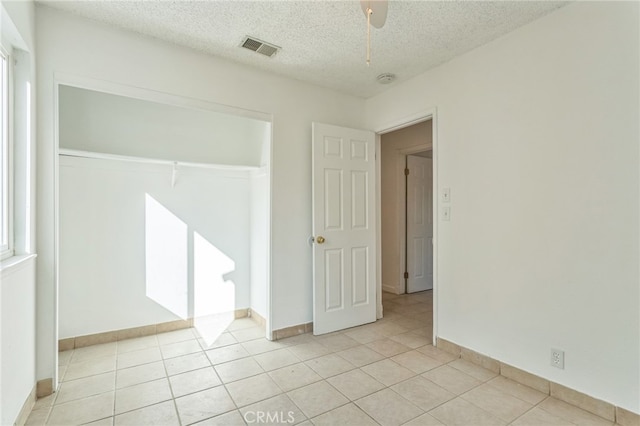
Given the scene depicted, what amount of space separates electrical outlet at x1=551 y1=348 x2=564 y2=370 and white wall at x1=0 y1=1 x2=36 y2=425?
3143 millimetres

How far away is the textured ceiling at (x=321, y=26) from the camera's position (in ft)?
6.72

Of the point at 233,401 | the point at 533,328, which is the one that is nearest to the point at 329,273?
the point at 233,401

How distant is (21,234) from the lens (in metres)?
1.88

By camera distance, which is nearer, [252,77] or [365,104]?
[252,77]

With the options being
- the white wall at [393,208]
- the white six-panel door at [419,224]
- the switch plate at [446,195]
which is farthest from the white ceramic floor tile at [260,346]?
the white six-panel door at [419,224]

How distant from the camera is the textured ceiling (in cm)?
205

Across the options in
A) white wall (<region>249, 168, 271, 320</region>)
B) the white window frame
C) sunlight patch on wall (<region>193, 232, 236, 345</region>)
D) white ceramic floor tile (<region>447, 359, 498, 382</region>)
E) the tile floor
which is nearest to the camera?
the white window frame

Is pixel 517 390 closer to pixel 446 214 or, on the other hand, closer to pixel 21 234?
pixel 446 214

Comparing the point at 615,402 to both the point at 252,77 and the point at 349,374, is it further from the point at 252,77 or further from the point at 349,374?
the point at 252,77

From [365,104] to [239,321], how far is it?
2.88m

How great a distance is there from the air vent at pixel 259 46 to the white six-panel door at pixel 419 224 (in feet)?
9.27

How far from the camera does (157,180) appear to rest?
3.08m

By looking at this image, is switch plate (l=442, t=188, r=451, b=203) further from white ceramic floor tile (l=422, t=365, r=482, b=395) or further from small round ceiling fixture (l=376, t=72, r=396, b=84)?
white ceramic floor tile (l=422, t=365, r=482, b=395)

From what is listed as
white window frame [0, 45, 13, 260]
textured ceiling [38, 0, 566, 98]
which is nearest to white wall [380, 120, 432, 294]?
textured ceiling [38, 0, 566, 98]
